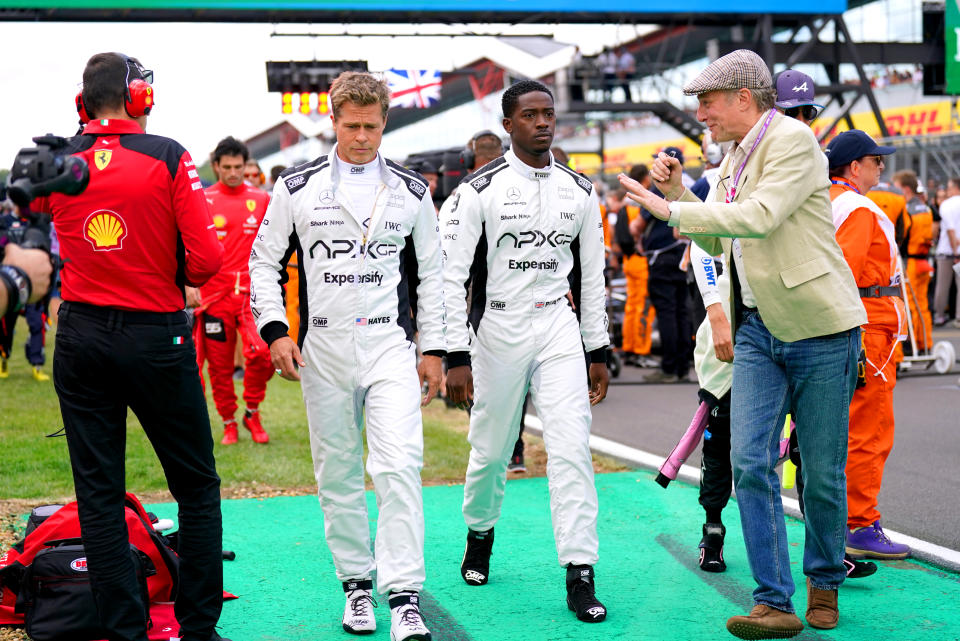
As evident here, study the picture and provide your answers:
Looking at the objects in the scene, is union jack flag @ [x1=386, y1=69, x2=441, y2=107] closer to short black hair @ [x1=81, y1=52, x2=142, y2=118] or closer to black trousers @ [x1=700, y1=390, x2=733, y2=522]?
black trousers @ [x1=700, y1=390, x2=733, y2=522]

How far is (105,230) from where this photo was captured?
3.72 m

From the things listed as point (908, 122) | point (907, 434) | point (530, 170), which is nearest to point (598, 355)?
point (530, 170)

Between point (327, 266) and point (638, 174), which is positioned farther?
point (638, 174)

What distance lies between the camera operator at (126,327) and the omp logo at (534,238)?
145 cm

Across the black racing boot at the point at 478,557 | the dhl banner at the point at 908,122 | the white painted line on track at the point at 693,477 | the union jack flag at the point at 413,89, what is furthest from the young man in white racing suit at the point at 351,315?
the union jack flag at the point at 413,89

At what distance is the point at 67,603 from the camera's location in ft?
13.4

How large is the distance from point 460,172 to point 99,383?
6.99 meters

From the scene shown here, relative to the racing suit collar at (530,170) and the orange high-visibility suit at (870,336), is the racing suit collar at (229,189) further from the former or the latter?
the orange high-visibility suit at (870,336)

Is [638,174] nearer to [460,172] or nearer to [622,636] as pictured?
[460,172]

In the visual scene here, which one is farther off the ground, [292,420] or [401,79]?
[401,79]

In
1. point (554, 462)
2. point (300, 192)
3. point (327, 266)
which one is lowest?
point (554, 462)

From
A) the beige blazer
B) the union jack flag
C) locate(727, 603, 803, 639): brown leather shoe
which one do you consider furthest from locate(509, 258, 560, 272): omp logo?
the union jack flag

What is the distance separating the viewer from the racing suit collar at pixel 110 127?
376 cm

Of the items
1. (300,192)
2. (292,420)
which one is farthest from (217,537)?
(292,420)
